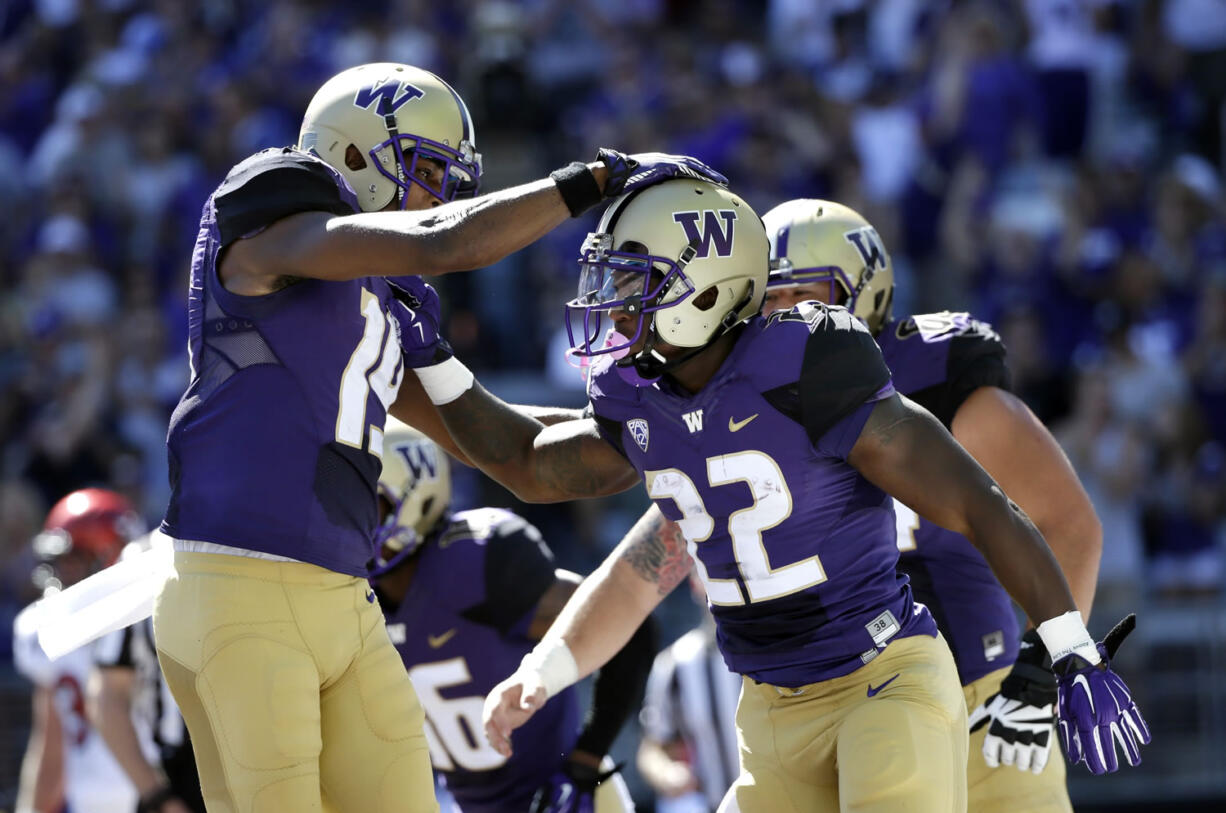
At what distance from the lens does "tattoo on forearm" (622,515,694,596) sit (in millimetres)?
3822

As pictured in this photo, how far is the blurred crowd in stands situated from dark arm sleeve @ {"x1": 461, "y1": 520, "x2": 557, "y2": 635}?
143 inches

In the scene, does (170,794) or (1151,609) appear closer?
(170,794)

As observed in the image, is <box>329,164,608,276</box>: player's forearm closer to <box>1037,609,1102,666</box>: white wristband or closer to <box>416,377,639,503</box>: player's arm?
<box>416,377,639,503</box>: player's arm

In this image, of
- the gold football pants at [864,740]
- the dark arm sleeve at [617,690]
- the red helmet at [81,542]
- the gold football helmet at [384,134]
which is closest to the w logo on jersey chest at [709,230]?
the gold football helmet at [384,134]

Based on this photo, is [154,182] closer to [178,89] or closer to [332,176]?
[178,89]

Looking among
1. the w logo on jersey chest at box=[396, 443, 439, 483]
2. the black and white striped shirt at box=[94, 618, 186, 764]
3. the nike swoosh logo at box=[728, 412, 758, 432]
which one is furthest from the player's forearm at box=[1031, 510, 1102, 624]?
the black and white striped shirt at box=[94, 618, 186, 764]

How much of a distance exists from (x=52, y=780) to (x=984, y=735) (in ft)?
12.6

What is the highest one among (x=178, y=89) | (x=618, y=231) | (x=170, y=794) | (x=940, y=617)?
(x=178, y=89)

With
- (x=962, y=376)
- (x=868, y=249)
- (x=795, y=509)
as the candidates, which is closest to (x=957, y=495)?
(x=795, y=509)

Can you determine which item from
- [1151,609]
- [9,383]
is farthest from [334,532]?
[9,383]

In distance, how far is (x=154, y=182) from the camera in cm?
1047

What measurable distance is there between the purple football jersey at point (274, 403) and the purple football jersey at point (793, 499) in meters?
0.68

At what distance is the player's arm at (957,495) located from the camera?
3.12m

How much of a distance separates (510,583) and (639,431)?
1083 mm
